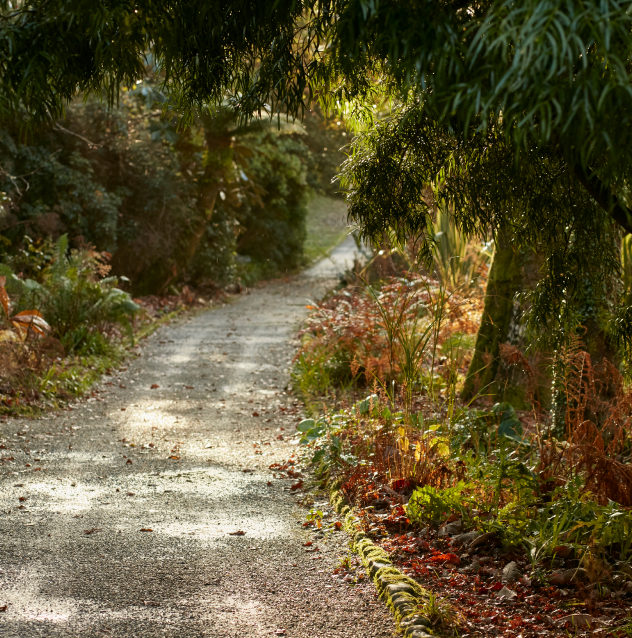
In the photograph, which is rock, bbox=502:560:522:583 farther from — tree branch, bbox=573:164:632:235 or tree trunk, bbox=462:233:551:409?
tree trunk, bbox=462:233:551:409

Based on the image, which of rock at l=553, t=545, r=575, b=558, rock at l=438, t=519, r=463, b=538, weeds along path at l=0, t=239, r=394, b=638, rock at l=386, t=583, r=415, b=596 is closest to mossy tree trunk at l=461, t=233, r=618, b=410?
weeds along path at l=0, t=239, r=394, b=638

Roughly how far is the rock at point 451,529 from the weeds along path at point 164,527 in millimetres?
650

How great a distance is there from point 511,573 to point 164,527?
2326mm

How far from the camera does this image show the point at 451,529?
4305mm

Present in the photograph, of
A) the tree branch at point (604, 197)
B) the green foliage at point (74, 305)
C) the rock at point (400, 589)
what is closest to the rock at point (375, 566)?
the rock at point (400, 589)

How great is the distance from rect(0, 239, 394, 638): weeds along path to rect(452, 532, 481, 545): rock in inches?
27.0

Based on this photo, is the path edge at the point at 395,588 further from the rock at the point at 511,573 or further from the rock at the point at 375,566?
the rock at the point at 511,573

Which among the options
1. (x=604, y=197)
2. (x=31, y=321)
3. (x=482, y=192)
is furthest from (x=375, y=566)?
(x=31, y=321)

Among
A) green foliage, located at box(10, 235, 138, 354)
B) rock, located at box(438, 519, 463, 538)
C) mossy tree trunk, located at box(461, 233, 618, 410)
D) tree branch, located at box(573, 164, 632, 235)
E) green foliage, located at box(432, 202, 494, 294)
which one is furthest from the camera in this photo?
green foliage, located at box(432, 202, 494, 294)

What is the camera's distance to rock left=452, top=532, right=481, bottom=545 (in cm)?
416

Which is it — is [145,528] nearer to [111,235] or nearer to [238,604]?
[238,604]

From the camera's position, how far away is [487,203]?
3.80 metres

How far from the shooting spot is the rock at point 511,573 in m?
3.74

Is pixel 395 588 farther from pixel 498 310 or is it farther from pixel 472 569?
pixel 498 310
